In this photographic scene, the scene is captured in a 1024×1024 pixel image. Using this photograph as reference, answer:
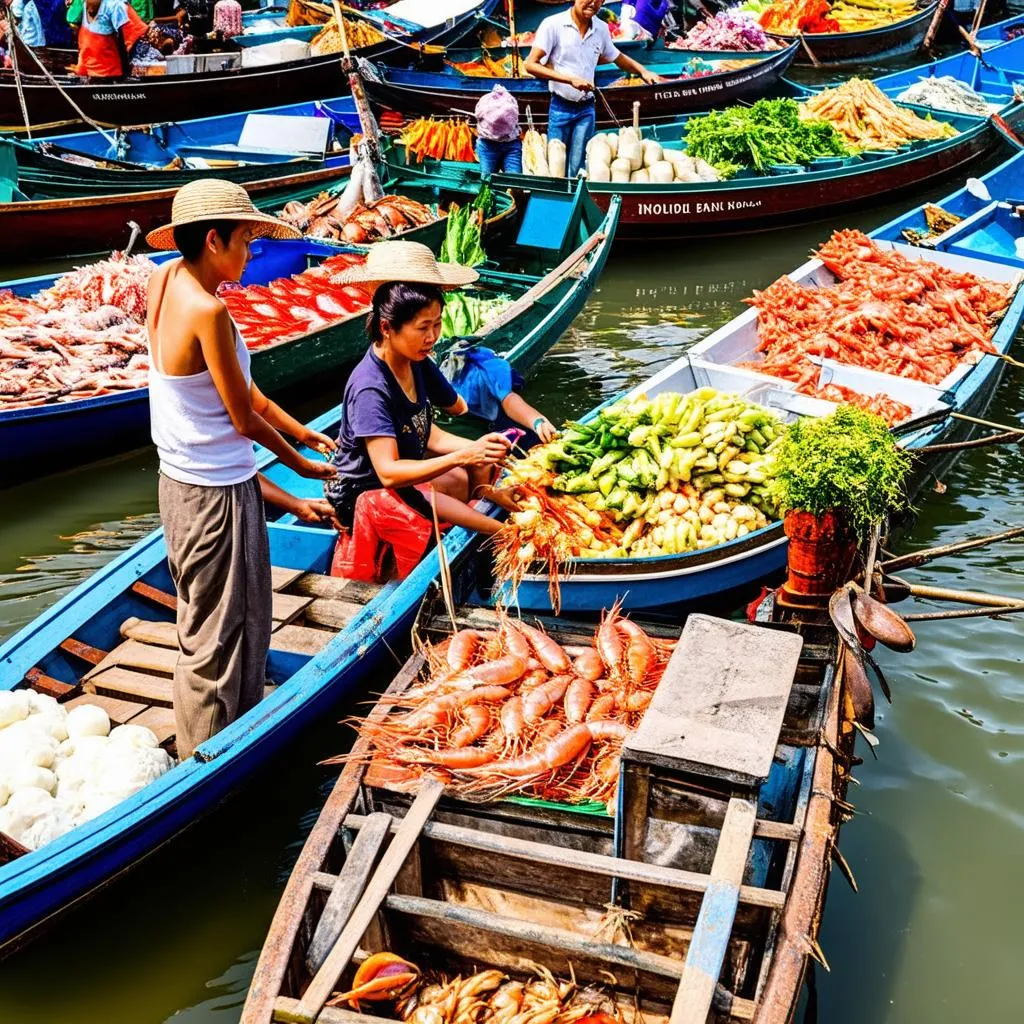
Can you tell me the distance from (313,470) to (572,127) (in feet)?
22.0

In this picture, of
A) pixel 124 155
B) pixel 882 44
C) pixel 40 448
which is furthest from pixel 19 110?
pixel 882 44

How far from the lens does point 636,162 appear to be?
34.4 feet

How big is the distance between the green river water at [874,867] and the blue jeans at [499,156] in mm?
5069

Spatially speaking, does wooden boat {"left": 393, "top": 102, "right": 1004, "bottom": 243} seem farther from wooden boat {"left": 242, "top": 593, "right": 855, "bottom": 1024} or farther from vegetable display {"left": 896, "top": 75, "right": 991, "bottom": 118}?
wooden boat {"left": 242, "top": 593, "right": 855, "bottom": 1024}

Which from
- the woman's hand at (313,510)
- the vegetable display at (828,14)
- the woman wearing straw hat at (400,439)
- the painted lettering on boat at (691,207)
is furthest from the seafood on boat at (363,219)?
the vegetable display at (828,14)

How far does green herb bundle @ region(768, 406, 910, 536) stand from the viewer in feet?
13.1

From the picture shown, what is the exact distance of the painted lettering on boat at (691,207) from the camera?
10.4m

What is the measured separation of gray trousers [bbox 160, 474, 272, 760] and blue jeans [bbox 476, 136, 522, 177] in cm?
677

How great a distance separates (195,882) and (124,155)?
389 inches

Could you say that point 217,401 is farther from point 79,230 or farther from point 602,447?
point 79,230

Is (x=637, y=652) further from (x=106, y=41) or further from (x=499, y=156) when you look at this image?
(x=106, y=41)

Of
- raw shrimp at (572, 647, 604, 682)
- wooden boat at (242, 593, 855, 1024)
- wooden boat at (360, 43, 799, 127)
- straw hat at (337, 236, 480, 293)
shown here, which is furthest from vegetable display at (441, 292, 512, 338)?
wooden boat at (360, 43, 799, 127)

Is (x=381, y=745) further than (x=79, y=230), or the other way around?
(x=79, y=230)

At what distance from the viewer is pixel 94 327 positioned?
25.1 ft
